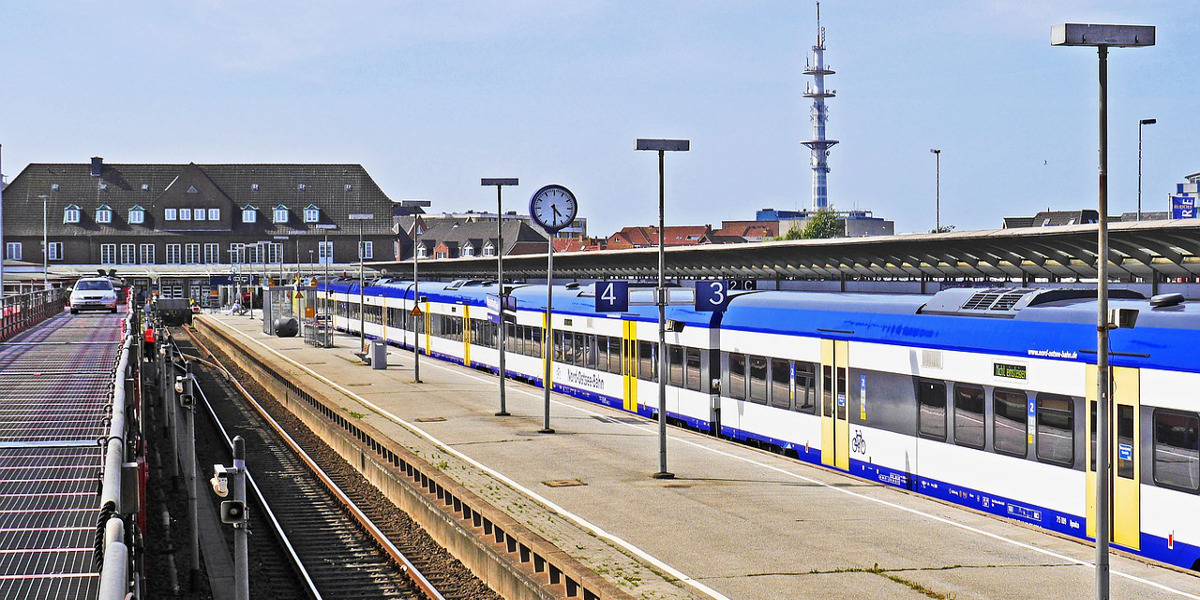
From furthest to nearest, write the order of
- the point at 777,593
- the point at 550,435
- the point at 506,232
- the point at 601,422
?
the point at 506,232, the point at 601,422, the point at 550,435, the point at 777,593

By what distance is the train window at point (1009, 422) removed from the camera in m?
17.9

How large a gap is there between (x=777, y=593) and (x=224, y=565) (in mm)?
12239

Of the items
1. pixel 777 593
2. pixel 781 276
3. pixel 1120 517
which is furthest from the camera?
pixel 781 276

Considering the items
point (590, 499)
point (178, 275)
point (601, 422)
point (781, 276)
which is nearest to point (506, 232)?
point (178, 275)

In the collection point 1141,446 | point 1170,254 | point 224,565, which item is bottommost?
point 224,565

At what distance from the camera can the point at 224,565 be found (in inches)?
901

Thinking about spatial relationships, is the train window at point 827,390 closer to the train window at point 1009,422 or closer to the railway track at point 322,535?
the train window at point 1009,422

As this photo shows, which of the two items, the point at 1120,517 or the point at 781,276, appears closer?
the point at 1120,517

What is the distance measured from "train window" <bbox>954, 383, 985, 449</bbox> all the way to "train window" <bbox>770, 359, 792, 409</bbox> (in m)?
5.39

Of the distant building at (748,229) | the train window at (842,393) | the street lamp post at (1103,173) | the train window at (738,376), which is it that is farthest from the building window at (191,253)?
the street lamp post at (1103,173)

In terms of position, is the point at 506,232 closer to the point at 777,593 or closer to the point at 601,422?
the point at 601,422

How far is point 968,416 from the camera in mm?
19109

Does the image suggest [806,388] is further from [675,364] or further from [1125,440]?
[1125,440]

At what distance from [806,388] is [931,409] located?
401 centimetres
